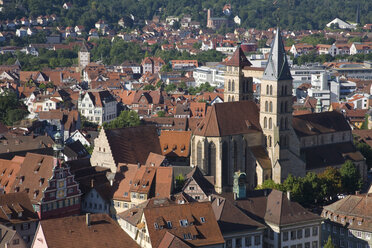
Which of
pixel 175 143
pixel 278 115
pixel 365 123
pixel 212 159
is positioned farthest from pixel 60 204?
pixel 365 123

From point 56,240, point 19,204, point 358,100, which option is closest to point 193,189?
point 19,204

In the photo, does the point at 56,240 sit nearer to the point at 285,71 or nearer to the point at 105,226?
the point at 105,226

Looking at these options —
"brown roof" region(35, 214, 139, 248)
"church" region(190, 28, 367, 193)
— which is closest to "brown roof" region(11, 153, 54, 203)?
"brown roof" region(35, 214, 139, 248)

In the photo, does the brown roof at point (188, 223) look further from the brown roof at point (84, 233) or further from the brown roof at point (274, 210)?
the brown roof at point (274, 210)

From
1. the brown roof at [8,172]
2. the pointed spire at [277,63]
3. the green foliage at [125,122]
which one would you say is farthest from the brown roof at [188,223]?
the green foliage at [125,122]

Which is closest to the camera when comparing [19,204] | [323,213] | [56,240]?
[56,240]

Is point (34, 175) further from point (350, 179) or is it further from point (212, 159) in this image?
point (350, 179)

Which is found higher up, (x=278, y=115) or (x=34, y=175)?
(x=278, y=115)
